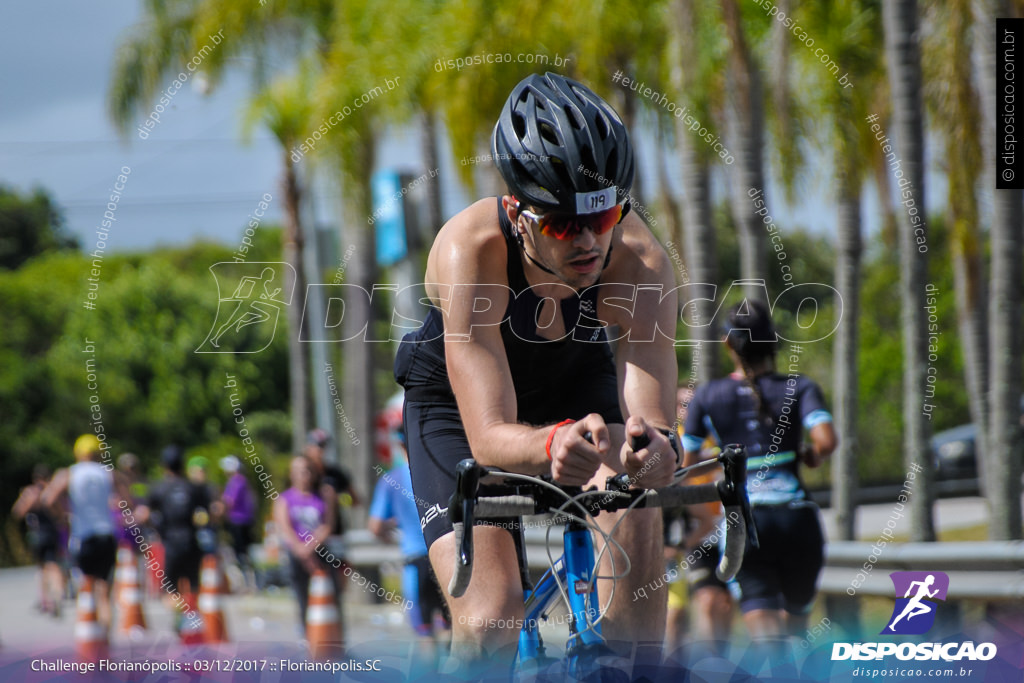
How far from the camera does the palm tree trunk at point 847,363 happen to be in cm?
946

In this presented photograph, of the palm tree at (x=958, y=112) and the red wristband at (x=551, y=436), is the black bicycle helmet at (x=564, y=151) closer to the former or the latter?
the red wristband at (x=551, y=436)

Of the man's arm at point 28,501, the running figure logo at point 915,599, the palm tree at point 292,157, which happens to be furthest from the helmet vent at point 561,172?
the man's arm at point 28,501

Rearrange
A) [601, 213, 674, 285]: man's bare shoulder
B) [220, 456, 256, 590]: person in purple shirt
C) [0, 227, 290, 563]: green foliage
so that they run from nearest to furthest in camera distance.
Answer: [601, 213, 674, 285]: man's bare shoulder
[220, 456, 256, 590]: person in purple shirt
[0, 227, 290, 563]: green foliage

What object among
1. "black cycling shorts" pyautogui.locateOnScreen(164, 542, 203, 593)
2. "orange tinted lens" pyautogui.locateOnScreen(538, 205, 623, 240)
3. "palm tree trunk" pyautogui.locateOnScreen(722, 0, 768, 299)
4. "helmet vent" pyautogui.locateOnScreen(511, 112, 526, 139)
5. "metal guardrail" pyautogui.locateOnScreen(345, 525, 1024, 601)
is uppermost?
"palm tree trunk" pyautogui.locateOnScreen(722, 0, 768, 299)

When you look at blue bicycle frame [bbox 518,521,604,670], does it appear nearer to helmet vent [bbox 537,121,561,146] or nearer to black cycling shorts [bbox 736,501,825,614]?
helmet vent [bbox 537,121,561,146]

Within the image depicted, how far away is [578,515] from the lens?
3029 mm

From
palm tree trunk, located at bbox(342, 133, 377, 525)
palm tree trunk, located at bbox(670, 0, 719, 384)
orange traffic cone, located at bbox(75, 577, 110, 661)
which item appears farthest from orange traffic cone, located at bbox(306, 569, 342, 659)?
palm tree trunk, located at bbox(342, 133, 377, 525)

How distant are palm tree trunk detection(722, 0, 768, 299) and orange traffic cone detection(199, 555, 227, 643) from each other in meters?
5.53

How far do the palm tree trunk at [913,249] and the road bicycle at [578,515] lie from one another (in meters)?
5.76

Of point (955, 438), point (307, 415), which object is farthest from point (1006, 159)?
point (955, 438)

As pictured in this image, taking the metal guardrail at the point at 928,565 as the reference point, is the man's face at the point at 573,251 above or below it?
above

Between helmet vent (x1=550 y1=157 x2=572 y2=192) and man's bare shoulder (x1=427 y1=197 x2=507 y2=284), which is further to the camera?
man's bare shoulder (x1=427 y1=197 x2=507 y2=284)

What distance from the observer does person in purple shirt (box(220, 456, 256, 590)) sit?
483 inches

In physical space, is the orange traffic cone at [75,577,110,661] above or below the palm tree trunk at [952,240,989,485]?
below
